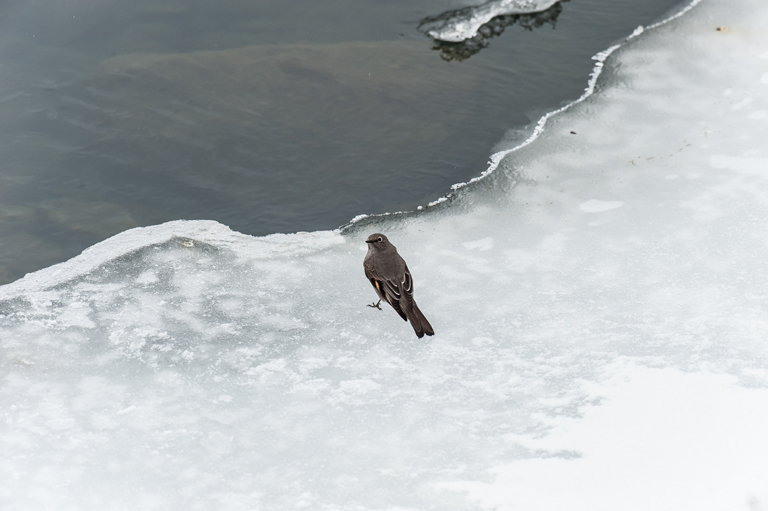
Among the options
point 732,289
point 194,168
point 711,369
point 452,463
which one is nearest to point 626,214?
point 732,289

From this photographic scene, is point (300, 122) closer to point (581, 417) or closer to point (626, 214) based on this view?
point (626, 214)

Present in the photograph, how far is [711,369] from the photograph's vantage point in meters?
3.23

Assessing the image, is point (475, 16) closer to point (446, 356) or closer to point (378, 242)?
point (378, 242)

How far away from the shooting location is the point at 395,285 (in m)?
3.56

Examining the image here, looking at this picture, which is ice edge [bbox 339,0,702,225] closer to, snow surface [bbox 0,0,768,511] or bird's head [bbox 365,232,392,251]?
snow surface [bbox 0,0,768,511]

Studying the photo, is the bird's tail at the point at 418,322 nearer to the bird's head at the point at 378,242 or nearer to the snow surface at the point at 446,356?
the snow surface at the point at 446,356

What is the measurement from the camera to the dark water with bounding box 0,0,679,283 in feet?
15.3

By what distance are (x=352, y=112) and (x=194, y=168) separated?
1.25 meters

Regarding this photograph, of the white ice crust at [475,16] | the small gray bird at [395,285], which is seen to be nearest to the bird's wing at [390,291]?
the small gray bird at [395,285]

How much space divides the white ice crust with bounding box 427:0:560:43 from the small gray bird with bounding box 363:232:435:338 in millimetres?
3109

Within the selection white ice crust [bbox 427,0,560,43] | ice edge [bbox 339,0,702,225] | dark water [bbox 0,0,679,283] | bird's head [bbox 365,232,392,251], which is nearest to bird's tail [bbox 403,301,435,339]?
bird's head [bbox 365,232,392,251]

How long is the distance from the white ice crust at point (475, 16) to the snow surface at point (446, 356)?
177 cm

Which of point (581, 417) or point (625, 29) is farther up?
point (625, 29)

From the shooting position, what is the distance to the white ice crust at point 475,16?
6203 mm
